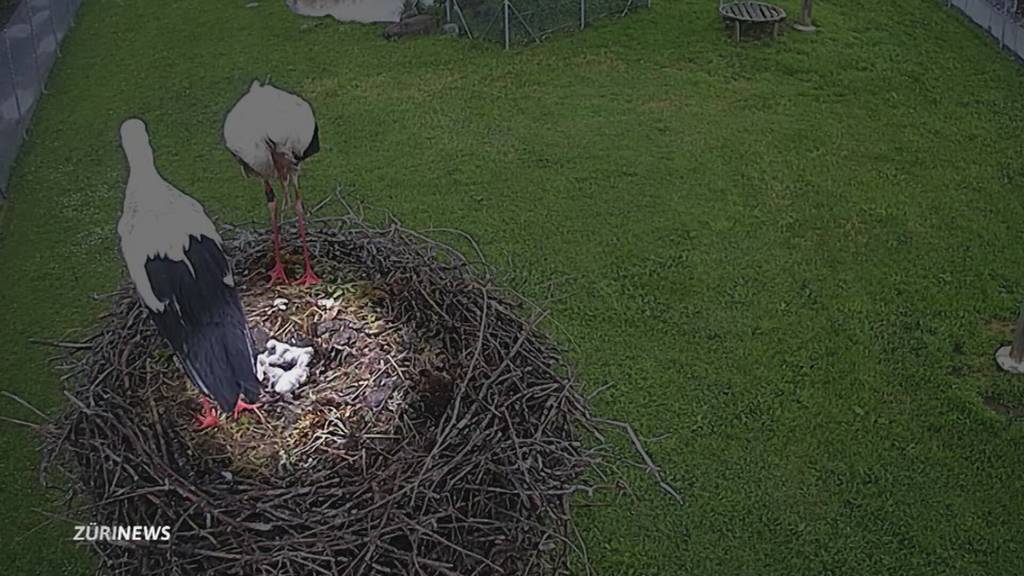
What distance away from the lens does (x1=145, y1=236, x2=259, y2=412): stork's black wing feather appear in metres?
2.78

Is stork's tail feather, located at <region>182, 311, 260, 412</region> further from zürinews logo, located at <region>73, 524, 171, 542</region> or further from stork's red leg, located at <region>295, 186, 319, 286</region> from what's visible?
stork's red leg, located at <region>295, 186, 319, 286</region>

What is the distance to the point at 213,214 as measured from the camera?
6273 millimetres

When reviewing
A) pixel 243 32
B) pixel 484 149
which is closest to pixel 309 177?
pixel 484 149

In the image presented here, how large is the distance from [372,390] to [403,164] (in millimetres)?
4145

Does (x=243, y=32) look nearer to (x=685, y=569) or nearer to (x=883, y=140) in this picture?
(x=883, y=140)

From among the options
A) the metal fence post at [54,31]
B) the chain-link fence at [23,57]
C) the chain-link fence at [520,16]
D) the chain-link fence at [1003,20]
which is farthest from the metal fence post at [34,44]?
the chain-link fence at [1003,20]

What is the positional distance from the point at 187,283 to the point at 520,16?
6.56 metres

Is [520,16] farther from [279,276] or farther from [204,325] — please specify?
[204,325]

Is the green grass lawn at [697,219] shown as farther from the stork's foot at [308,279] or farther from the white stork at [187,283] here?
the white stork at [187,283]

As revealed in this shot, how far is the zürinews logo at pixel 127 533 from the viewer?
2627mm

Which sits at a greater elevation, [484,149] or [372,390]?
[372,390]

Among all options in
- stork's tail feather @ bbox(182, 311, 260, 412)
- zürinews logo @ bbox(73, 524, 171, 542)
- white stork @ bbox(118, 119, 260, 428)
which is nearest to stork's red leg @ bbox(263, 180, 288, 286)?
white stork @ bbox(118, 119, 260, 428)

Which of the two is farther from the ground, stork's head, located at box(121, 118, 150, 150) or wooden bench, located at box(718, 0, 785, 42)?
stork's head, located at box(121, 118, 150, 150)

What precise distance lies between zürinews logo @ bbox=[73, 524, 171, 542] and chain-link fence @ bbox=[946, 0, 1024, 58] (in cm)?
794
